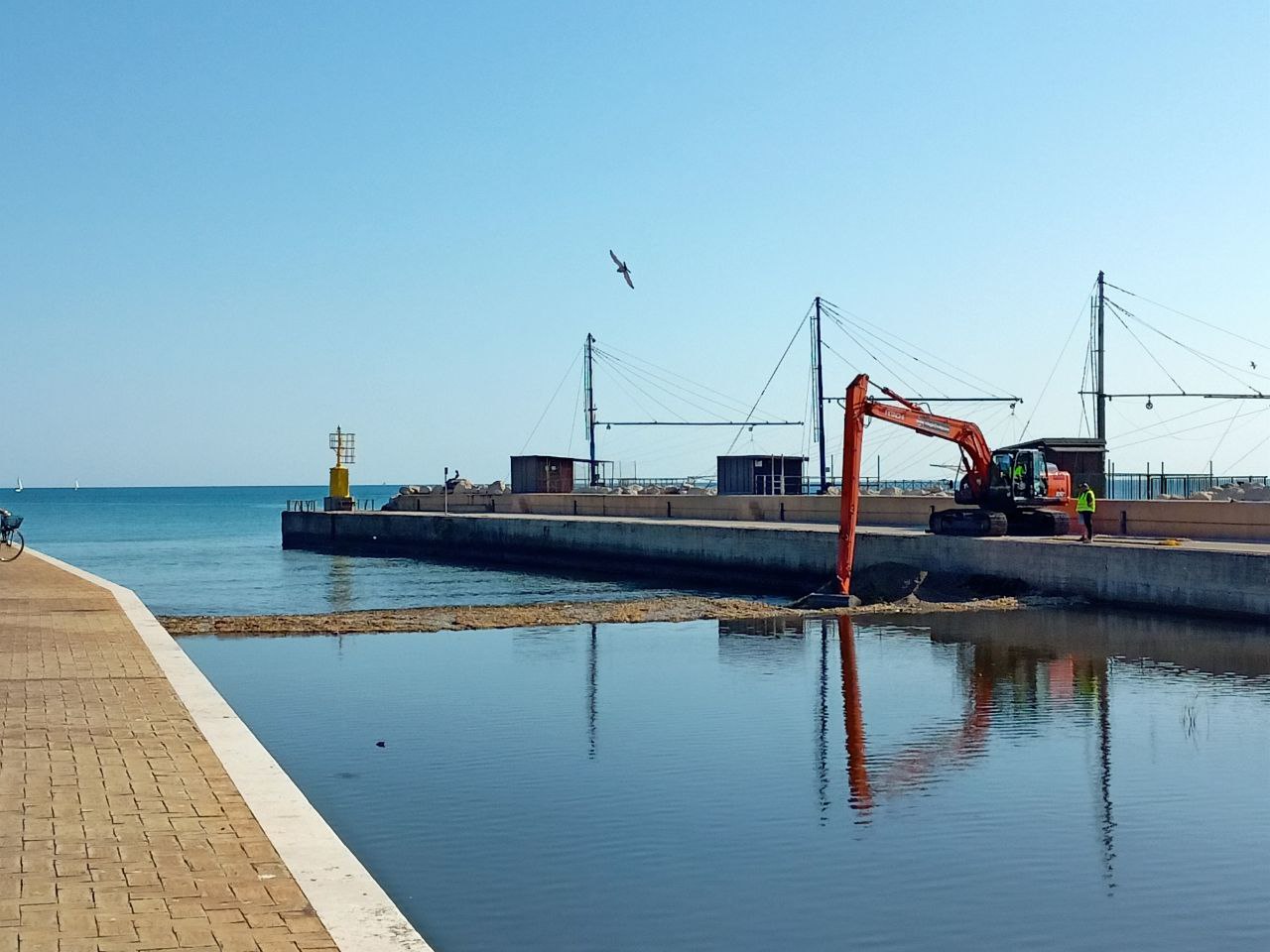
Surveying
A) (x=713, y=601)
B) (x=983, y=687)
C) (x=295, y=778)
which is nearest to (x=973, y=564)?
(x=713, y=601)

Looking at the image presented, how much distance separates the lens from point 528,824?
11.1m

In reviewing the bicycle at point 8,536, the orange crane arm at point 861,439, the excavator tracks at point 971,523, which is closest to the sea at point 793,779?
the orange crane arm at point 861,439

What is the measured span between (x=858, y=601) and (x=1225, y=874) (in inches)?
850

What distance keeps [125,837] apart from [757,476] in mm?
55973

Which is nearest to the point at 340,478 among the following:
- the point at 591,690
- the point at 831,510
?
the point at 831,510

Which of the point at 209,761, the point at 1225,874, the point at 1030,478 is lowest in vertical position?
the point at 1225,874

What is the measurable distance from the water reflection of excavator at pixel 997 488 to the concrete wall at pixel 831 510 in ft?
5.27

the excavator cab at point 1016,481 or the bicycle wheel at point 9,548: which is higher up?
the excavator cab at point 1016,481

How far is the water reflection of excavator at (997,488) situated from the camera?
3547 cm

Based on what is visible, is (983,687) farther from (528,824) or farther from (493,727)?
(528,824)

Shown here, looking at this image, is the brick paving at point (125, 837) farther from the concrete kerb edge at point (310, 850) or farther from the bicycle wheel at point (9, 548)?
the bicycle wheel at point (9, 548)

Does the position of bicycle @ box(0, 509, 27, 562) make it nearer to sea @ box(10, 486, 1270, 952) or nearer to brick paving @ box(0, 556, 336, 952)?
sea @ box(10, 486, 1270, 952)

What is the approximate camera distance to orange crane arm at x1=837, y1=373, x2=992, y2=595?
31125 millimetres

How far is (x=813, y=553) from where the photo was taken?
3853 cm
